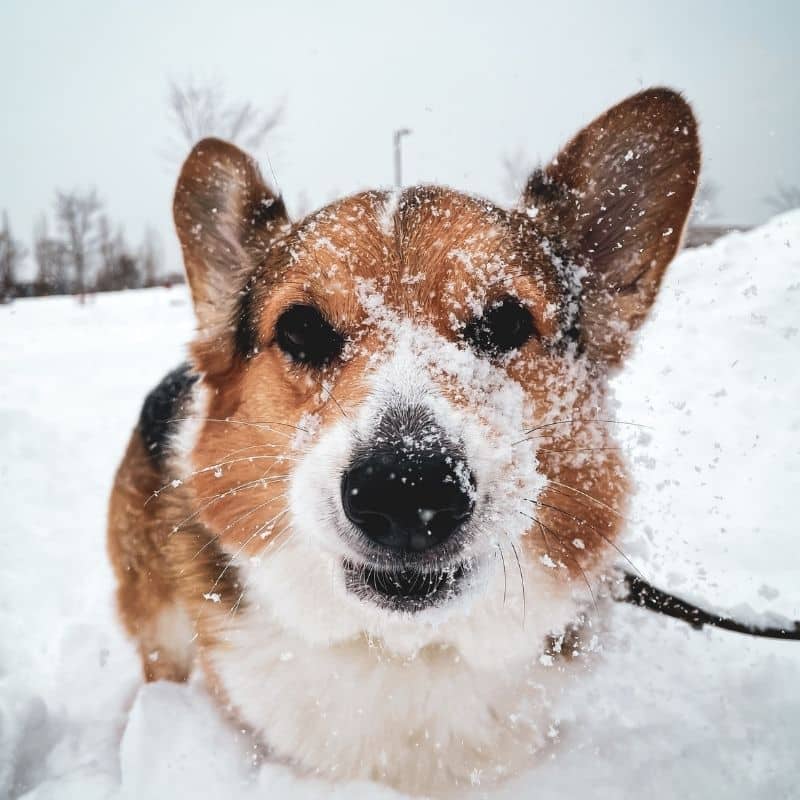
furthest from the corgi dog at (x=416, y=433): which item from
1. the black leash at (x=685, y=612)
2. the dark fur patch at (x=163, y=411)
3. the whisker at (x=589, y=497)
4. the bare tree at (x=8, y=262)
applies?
the bare tree at (x=8, y=262)

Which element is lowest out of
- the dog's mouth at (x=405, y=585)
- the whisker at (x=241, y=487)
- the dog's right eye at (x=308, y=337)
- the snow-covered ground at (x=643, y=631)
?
the snow-covered ground at (x=643, y=631)

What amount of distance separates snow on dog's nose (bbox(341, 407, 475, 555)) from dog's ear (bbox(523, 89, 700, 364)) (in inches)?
41.4

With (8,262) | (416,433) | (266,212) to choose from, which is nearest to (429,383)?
(416,433)

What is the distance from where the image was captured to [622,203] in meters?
2.33

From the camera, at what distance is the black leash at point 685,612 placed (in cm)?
212

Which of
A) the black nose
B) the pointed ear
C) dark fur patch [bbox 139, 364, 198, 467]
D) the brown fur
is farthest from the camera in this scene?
dark fur patch [bbox 139, 364, 198, 467]

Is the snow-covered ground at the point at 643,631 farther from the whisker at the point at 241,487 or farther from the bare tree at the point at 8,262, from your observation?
the bare tree at the point at 8,262

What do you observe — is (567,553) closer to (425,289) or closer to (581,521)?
(581,521)

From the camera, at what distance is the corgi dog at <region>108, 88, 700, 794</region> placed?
5.75ft

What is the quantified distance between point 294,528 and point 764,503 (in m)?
2.92

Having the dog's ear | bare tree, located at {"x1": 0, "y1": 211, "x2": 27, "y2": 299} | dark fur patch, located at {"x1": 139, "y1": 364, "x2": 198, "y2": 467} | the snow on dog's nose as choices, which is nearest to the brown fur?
the dog's ear

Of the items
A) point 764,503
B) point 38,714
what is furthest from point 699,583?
point 38,714

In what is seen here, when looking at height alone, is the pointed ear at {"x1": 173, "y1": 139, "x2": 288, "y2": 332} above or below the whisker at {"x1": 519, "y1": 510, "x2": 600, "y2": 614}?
above

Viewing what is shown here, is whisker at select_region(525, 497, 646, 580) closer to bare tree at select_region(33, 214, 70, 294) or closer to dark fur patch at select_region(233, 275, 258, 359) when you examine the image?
dark fur patch at select_region(233, 275, 258, 359)
